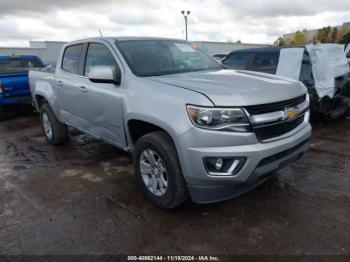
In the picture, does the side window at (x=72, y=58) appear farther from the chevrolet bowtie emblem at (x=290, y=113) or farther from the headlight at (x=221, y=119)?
the chevrolet bowtie emblem at (x=290, y=113)

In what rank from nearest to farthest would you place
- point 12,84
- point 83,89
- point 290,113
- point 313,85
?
point 290,113 < point 83,89 < point 313,85 < point 12,84

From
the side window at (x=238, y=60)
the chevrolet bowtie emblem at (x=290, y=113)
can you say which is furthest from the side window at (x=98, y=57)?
the side window at (x=238, y=60)

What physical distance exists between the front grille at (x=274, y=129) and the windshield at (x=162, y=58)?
135 centimetres

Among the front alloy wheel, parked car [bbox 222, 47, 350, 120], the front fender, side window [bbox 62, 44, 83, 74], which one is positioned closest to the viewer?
the front alloy wheel

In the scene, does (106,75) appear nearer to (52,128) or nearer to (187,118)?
(187,118)

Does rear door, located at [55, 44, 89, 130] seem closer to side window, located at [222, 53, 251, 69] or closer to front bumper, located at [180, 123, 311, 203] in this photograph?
front bumper, located at [180, 123, 311, 203]

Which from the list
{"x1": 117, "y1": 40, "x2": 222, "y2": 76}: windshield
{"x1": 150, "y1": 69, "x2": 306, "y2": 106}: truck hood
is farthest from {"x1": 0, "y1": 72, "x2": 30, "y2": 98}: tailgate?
{"x1": 150, "y1": 69, "x2": 306, "y2": 106}: truck hood

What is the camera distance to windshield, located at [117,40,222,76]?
3539 mm

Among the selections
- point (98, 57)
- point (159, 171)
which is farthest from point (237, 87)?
point (98, 57)

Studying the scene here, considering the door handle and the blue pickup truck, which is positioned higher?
the door handle

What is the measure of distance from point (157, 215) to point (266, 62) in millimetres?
5053

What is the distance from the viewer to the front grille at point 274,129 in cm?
270

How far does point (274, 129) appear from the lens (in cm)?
282

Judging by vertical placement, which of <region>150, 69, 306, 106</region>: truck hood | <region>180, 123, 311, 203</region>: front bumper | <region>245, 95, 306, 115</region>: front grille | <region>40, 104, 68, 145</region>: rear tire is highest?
<region>150, 69, 306, 106</region>: truck hood
